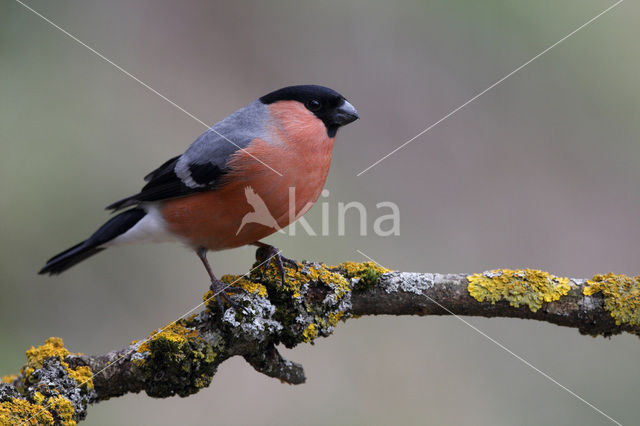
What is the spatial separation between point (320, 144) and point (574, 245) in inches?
125

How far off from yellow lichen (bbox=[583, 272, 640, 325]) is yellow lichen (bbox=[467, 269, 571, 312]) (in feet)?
0.56

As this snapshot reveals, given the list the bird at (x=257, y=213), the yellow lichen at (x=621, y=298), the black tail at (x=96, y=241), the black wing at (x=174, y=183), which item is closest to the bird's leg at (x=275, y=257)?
the bird at (x=257, y=213)

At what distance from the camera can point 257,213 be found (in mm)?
3438

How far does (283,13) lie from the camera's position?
21.5 ft

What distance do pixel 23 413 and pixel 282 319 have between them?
4.05 ft

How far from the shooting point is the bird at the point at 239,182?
3.46 meters

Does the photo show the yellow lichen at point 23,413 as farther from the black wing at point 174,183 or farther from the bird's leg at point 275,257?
the black wing at point 174,183

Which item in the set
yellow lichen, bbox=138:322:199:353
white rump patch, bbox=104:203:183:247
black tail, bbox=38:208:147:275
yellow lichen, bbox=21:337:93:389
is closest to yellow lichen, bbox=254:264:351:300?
yellow lichen, bbox=138:322:199:353

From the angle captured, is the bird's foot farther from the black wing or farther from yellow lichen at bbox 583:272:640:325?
yellow lichen at bbox 583:272:640:325

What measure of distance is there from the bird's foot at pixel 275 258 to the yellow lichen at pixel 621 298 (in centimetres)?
155

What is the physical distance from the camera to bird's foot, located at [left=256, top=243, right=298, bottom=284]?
10.7 ft

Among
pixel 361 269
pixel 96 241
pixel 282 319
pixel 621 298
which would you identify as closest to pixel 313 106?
pixel 361 269

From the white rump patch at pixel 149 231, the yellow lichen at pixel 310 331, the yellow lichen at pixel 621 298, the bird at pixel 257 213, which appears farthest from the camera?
the white rump patch at pixel 149 231

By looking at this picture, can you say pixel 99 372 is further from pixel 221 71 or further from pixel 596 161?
pixel 596 161
